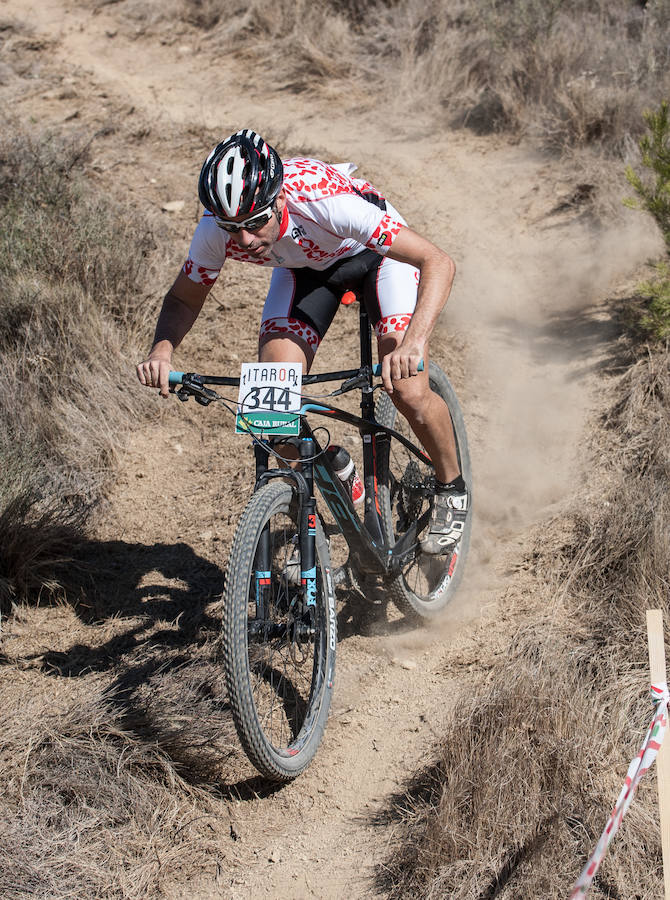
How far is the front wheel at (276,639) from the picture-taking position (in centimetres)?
261

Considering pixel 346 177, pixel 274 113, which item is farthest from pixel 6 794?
pixel 274 113

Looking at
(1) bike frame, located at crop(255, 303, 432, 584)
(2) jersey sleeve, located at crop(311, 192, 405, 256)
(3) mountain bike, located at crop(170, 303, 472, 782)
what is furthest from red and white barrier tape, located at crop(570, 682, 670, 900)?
(2) jersey sleeve, located at crop(311, 192, 405, 256)

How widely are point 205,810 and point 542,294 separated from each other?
5.09 m

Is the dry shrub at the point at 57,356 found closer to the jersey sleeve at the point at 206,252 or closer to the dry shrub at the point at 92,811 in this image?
the dry shrub at the point at 92,811

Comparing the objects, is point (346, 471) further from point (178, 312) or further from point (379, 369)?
point (178, 312)

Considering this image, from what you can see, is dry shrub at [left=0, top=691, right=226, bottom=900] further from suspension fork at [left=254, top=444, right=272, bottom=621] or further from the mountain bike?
suspension fork at [left=254, top=444, right=272, bottom=621]

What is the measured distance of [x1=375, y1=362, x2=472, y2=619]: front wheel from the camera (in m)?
3.73

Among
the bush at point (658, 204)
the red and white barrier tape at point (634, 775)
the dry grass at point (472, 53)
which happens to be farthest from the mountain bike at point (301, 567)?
the dry grass at point (472, 53)

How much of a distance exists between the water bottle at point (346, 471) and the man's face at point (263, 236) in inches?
32.3

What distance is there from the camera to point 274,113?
9.53 m

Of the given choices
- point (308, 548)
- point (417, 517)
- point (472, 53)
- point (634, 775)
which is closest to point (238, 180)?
point (308, 548)

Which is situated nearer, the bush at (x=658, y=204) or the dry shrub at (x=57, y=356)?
the dry shrub at (x=57, y=356)

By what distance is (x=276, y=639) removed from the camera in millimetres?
2859

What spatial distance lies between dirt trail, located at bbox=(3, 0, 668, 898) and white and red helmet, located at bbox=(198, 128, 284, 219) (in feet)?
6.93
